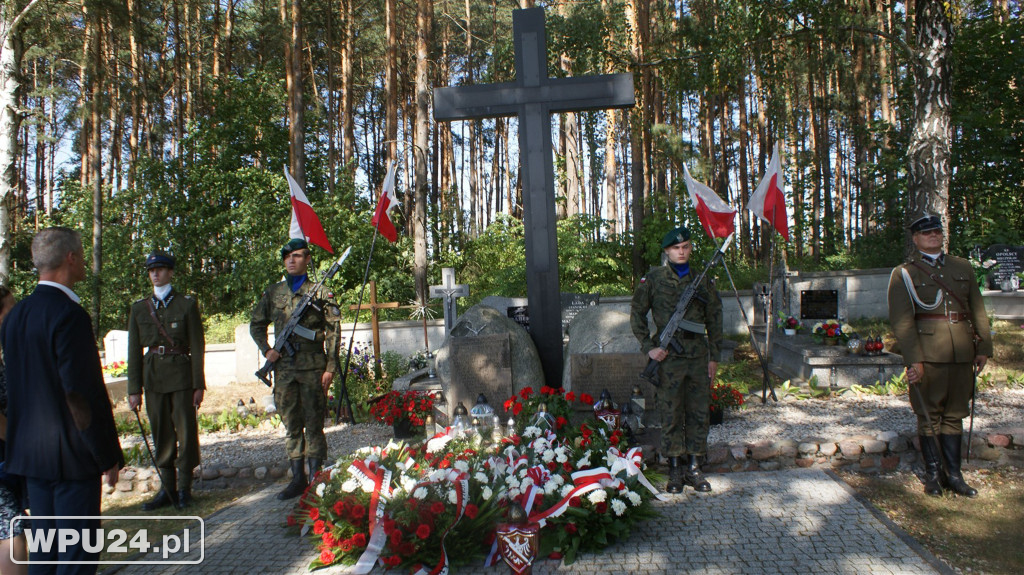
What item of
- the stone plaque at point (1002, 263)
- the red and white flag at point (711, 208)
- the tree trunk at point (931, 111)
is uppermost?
the tree trunk at point (931, 111)

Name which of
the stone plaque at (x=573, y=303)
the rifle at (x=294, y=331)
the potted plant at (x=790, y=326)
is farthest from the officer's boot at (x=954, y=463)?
the potted plant at (x=790, y=326)

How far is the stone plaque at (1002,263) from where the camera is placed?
1206 cm

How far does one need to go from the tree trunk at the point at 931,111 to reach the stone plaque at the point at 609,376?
5.37m

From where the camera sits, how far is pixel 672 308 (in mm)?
4641

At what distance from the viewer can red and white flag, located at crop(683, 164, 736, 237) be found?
7.60 m

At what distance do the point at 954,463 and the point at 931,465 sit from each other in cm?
14

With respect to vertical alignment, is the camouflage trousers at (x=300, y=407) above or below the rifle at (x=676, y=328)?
below

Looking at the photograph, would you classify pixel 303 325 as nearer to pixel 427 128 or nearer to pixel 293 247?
pixel 293 247

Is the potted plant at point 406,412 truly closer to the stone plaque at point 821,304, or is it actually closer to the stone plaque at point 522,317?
the stone plaque at point 522,317

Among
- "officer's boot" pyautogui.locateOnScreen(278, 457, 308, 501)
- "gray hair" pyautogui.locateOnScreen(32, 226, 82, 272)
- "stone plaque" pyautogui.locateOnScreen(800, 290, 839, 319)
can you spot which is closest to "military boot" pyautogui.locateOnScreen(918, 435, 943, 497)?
"officer's boot" pyautogui.locateOnScreen(278, 457, 308, 501)

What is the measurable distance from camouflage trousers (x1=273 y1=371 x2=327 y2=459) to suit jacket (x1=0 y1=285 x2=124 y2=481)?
203 cm

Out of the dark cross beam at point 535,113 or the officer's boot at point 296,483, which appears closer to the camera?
the officer's boot at point 296,483

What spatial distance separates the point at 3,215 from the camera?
8133mm

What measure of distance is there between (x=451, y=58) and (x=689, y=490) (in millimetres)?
28647
